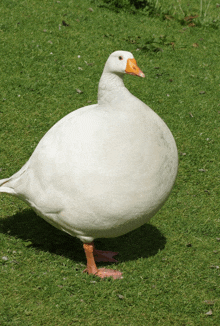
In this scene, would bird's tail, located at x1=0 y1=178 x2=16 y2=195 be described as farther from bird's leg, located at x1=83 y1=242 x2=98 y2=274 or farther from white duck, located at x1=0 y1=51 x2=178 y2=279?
bird's leg, located at x1=83 y1=242 x2=98 y2=274

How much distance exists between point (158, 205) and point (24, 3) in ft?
25.3

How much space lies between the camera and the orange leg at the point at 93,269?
455 cm

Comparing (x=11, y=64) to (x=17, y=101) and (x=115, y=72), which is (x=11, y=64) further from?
(x=115, y=72)

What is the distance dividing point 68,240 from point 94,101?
342cm

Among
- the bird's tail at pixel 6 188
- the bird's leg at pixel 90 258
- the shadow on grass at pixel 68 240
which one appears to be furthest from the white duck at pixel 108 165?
the shadow on grass at pixel 68 240

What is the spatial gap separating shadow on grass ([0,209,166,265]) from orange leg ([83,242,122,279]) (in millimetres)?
307

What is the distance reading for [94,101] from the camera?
8.00 metres

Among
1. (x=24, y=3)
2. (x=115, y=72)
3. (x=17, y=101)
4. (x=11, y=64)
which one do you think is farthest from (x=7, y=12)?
(x=115, y=72)

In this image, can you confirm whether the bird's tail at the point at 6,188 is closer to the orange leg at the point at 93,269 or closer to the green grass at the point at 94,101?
the green grass at the point at 94,101

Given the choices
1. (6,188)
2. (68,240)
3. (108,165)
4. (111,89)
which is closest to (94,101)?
(68,240)

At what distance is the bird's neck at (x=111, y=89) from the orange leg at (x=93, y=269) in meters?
1.51

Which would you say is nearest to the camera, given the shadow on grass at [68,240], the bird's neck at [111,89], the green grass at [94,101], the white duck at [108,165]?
the white duck at [108,165]

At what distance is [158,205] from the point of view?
14.0 ft

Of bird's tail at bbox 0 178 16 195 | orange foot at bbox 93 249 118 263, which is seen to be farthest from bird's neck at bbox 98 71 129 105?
orange foot at bbox 93 249 118 263
